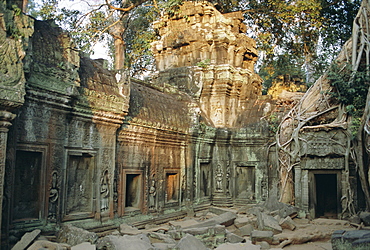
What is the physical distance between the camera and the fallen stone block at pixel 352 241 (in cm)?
534

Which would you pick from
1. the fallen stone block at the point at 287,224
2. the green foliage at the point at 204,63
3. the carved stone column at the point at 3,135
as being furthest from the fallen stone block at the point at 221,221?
the green foliage at the point at 204,63

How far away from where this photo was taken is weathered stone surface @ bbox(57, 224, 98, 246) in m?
5.75

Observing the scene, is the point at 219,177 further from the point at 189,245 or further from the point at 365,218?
the point at 189,245

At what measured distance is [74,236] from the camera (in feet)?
19.3

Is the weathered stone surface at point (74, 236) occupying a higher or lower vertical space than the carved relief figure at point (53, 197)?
lower

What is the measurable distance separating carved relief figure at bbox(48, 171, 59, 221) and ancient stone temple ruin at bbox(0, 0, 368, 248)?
0.06 feet

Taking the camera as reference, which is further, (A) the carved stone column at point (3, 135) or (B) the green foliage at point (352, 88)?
(B) the green foliage at point (352, 88)

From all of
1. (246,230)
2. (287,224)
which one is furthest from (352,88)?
(246,230)

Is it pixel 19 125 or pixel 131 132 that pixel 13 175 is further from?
pixel 131 132

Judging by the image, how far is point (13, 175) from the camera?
544 centimetres

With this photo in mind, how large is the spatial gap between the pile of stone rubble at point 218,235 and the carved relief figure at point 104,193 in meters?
0.56

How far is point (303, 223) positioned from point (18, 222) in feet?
22.7

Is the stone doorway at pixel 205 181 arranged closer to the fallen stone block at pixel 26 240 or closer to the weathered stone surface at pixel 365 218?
the weathered stone surface at pixel 365 218

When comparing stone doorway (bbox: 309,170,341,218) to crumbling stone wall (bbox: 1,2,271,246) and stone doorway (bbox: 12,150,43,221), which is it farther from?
stone doorway (bbox: 12,150,43,221)
